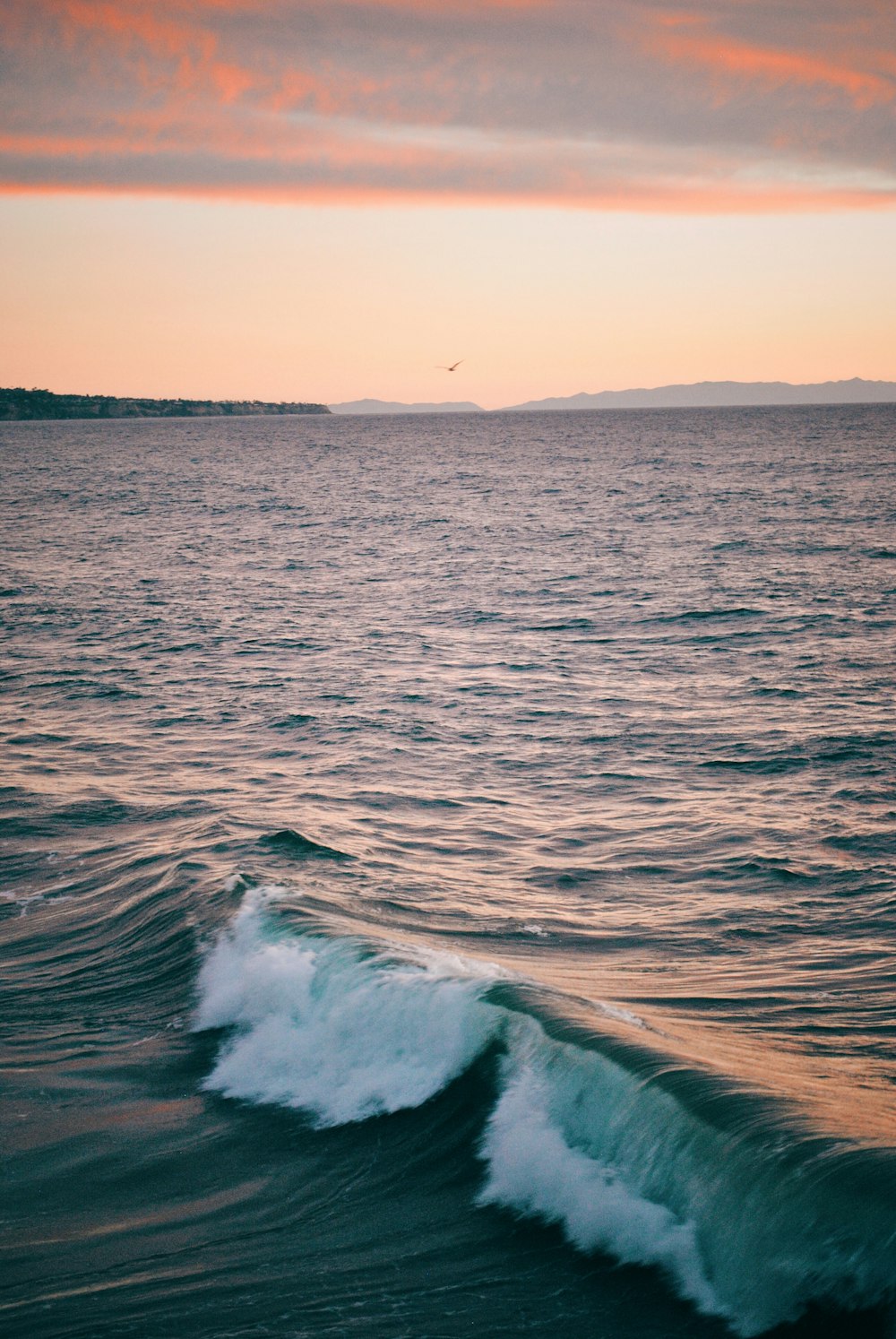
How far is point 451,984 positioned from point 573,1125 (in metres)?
2.12

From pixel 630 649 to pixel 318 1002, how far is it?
785 inches


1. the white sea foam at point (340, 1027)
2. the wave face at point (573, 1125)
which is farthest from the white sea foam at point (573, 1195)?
the white sea foam at point (340, 1027)

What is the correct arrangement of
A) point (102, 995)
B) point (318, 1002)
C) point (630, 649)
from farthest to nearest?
1. point (630, 649)
2. point (102, 995)
3. point (318, 1002)

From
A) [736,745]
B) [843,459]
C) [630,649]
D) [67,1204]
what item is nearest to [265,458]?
[843,459]

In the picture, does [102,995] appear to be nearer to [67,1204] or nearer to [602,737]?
[67,1204]

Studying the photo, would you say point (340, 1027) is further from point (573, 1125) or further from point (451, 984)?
point (573, 1125)

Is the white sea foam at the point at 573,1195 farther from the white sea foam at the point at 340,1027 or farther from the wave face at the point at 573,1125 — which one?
the white sea foam at the point at 340,1027

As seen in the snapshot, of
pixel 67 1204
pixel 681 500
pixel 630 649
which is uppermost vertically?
pixel 681 500

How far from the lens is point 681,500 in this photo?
240ft

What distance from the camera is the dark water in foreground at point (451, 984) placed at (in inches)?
247

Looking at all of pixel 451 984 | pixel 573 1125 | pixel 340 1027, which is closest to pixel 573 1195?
pixel 573 1125

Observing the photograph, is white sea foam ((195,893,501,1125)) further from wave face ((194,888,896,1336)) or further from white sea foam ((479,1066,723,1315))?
white sea foam ((479,1066,723,1315))

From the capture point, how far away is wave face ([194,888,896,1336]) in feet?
20.1

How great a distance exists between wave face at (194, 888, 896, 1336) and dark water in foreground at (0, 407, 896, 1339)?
0.9 inches
